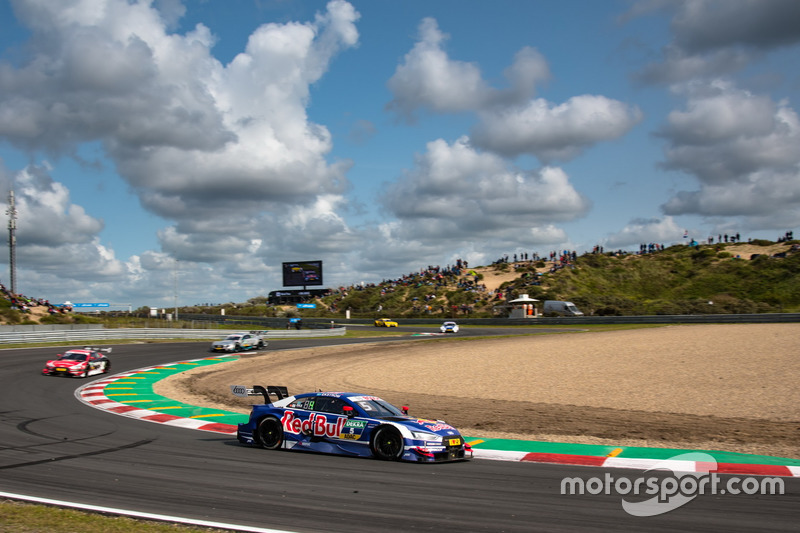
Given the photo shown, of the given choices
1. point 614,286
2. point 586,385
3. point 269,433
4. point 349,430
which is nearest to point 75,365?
point 269,433

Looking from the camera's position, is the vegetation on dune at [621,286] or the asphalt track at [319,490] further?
the vegetation on dune at [621,286]

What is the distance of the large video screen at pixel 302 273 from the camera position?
331 feet

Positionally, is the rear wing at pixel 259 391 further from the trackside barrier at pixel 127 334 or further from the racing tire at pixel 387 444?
the trackside barrier at pixel 127 334

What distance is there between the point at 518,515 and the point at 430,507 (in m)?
1.12

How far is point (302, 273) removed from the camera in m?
101

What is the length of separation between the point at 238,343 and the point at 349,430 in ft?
101

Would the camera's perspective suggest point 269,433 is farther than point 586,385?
No

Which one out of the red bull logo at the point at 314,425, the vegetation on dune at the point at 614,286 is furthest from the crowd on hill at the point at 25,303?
the red bull logo at the point at 314,425

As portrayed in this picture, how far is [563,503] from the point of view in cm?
811

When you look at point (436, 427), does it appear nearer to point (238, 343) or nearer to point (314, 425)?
point (314, 425)

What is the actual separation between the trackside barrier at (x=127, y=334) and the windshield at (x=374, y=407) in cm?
3490

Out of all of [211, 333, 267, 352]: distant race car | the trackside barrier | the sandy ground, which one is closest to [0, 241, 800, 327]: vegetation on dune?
the trackside barrier

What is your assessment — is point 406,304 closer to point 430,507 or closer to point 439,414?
point 439,414

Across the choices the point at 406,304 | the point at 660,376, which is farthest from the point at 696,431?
the point at 406,304
